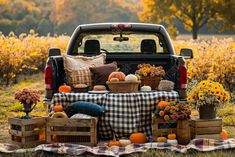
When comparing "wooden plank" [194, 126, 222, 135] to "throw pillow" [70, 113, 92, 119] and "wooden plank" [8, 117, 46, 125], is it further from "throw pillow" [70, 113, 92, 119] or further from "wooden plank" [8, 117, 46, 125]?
"wooden plank" [8, 117, 46, 125]

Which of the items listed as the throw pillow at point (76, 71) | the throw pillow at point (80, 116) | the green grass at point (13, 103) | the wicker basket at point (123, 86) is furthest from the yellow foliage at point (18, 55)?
the throw pillow at point (80, 116)

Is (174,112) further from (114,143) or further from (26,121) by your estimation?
(26,121)

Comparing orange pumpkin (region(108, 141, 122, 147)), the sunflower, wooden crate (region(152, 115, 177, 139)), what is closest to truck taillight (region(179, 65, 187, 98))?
the sunflower

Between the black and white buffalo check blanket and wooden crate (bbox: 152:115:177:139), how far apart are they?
0.29 metres

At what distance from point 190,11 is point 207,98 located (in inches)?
1422

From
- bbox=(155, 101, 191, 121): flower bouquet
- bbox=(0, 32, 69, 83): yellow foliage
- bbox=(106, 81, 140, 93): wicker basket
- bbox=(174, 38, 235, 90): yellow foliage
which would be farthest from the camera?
bbox=(0, 32, 69, 83): yellow foliage

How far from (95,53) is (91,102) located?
5.90 feet

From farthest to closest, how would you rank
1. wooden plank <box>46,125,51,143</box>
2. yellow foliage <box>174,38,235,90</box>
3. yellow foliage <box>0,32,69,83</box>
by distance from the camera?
yellow foliage <box>0,32,69,83</box>
yellow foliage <box>174,38,235,90</box>
wooden plank <box>46,125,51,143</box>

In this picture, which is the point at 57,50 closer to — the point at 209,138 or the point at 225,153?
the point at 209,138

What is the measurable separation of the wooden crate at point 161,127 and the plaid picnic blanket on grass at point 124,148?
0.37 metres

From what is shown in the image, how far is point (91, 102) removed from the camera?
8.17m

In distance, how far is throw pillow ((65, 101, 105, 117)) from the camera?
8.00 meters

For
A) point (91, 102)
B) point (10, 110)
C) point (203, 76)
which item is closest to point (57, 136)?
point (91, 102)

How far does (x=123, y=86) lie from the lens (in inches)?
332
